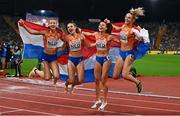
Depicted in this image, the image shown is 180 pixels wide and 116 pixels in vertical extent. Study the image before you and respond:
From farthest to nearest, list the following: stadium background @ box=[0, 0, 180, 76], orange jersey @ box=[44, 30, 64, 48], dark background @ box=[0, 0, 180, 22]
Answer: dark background @ box=[0, 0, 180, 22] → stadium background @ box=[0, 0, 180, 76] → orange jersey @ box=[44, 30, 64, 48]

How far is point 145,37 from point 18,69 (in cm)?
1114

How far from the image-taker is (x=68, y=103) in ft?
41.8

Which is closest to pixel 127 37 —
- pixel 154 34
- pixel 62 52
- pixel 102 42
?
pixel 102 42

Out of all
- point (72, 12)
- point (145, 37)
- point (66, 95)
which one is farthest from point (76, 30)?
point (72, 12)

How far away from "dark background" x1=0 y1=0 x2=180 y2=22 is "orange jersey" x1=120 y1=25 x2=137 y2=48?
153 ft

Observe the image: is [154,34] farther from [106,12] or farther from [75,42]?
[75,42]

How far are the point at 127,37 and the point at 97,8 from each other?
161 feet

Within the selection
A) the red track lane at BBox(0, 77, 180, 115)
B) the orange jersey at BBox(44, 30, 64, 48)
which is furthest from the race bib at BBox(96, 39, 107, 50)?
the red track lane at BBox(0, 77, 180, 115)

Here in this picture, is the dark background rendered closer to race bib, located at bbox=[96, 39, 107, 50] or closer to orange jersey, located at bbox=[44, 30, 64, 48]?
orange jersey, located at bbox=[44, 30, 64, 48]

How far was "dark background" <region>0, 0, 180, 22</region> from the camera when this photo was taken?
190 ft

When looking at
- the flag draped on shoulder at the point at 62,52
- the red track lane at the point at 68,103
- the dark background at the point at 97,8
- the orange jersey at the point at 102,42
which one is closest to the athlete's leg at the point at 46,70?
the red track lane at the point at 68,103

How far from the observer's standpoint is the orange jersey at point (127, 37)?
38.0 ft

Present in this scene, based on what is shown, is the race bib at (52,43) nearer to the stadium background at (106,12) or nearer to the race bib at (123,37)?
the race bib at (123,37)

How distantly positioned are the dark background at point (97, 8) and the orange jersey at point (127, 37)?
46.8m
